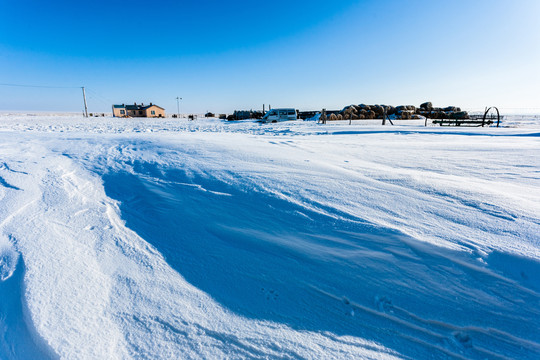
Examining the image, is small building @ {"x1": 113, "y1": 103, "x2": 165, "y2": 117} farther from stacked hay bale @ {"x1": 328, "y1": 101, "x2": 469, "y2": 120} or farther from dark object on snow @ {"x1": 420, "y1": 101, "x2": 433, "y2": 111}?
dark object on snow @ {"x1": 420, "y1": 101, "x2": 433, "y2": 111}

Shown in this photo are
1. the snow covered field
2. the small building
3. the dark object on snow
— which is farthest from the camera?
the small building

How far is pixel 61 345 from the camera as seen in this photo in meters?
1.10

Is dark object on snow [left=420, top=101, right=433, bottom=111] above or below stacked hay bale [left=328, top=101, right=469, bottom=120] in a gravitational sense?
above

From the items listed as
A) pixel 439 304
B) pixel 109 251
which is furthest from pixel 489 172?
pixel 109 251

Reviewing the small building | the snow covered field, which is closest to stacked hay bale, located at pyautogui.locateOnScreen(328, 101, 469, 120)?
the snow covered field

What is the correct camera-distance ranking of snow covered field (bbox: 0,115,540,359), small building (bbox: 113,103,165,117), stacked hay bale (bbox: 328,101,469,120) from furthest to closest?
small building (bbox: 113,103,165,117) < stacked hay bale (bbox: 328,101,469,120) < snow covered field (bbox: 0,115,540,359)

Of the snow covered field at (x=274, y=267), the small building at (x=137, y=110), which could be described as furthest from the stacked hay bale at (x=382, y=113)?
the small building at (x=137, y=110)

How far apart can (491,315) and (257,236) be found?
1.37m

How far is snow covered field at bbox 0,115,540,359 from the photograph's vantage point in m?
1.18

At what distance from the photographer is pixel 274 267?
1.58 meters

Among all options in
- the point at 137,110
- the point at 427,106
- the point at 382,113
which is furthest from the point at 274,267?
the point at 137,110

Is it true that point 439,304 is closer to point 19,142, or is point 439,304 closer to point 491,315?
point 491,315

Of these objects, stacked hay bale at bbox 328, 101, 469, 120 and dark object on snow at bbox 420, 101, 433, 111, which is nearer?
stacked hay bale at bbox 328, 101, 469, 120

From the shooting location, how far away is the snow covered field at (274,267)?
1.18 metres
